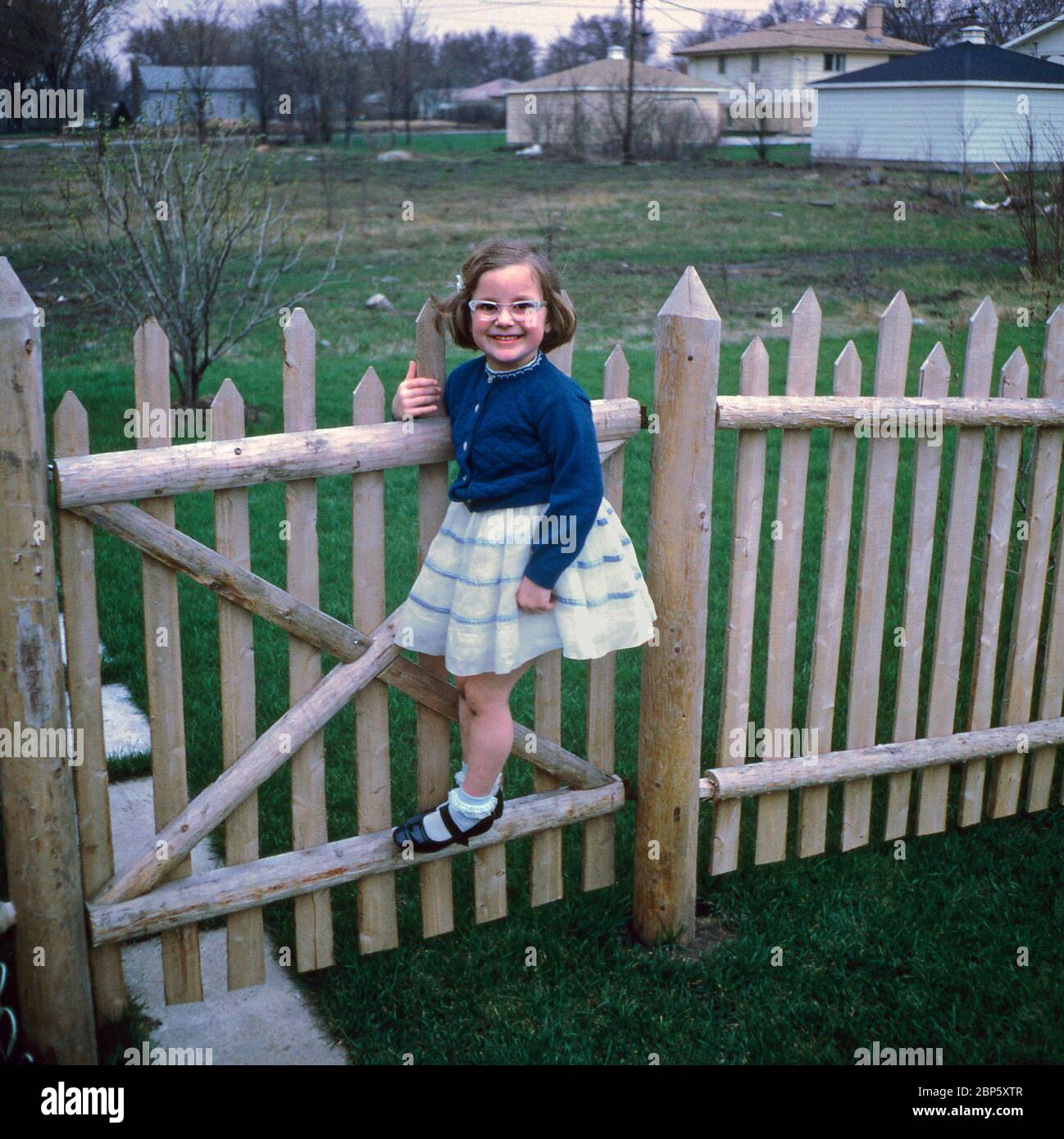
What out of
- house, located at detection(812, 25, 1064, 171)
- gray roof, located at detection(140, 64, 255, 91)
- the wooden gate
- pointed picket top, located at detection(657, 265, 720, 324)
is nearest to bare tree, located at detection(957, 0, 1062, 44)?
house, located at detection(812, 25, 1064, 171)

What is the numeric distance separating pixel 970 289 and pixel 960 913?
12.9 meters

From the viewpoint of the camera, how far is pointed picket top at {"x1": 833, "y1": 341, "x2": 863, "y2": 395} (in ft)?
11.3

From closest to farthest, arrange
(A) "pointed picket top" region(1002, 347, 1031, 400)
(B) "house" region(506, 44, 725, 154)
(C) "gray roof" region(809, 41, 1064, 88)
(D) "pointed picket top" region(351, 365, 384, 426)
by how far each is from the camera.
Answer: (D) "pointed picket top" region(351, 365, 384, 426), (A) "pointed picket top" region(1002, 347, 1031, 400), (C) "gray roof" region(809, 41, 1064, 88), (B) "house" region(506, 44, 725, 154)

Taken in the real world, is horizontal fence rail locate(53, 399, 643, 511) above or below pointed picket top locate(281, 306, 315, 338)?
below

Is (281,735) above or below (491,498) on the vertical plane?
below

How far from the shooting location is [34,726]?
8.56 feet

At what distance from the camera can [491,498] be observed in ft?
9.08

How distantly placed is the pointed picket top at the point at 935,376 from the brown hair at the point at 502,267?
1245 mm

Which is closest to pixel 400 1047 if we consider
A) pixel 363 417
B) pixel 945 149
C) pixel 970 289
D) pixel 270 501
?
pixel 363 417

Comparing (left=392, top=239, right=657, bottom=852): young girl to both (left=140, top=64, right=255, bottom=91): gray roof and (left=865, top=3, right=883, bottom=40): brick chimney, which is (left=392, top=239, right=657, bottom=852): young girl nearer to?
(left=140, top=64, right=255, bottom=91): gray roof

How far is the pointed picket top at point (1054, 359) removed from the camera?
3727 millimetres

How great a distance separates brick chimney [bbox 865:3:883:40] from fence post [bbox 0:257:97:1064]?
36120 mm

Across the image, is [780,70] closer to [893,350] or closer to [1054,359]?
[1054,359]
